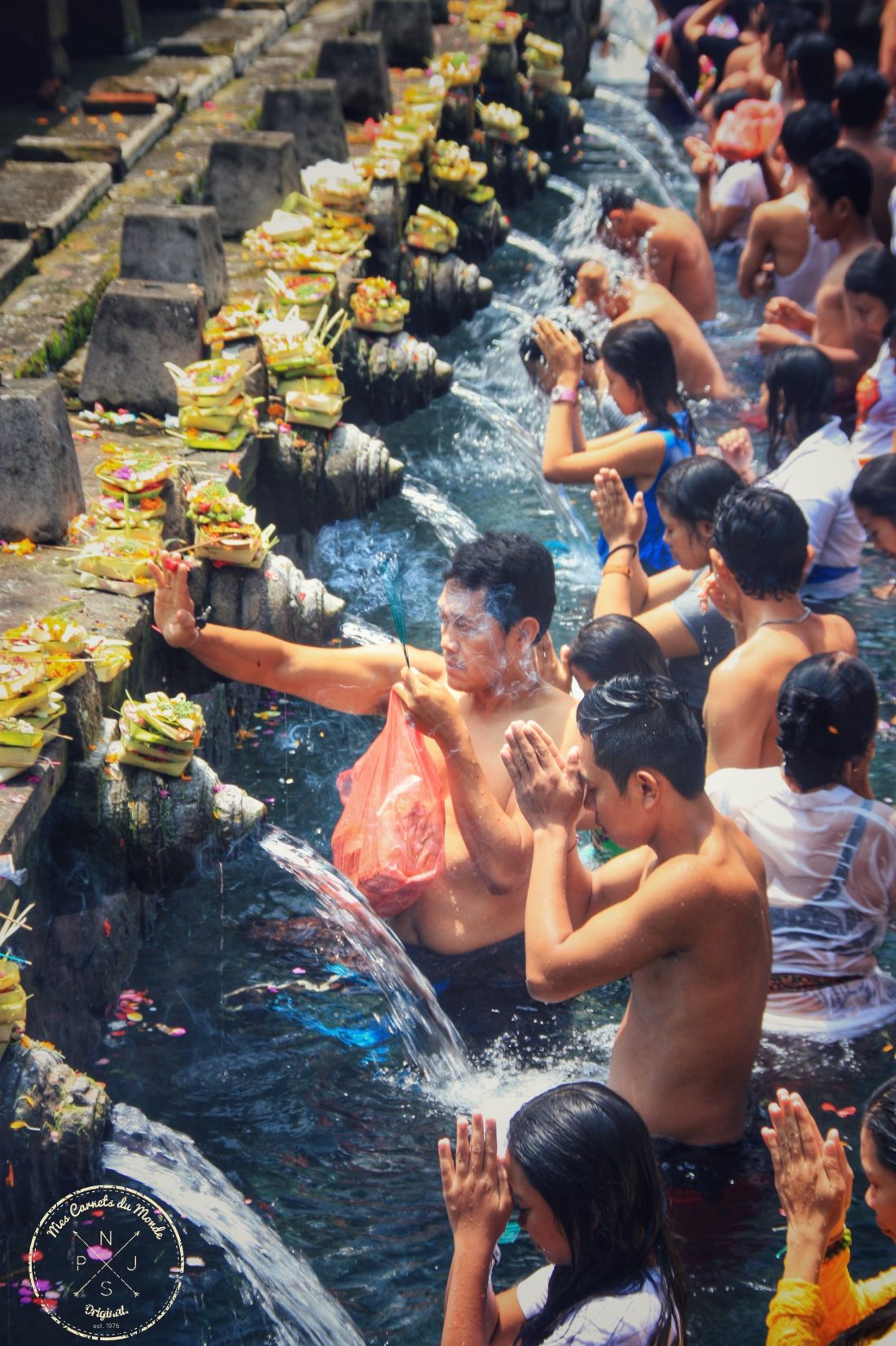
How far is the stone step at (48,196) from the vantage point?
6.95 m

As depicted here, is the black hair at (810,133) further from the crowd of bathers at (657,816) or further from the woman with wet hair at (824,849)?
the woman with wet hair at (824,849)

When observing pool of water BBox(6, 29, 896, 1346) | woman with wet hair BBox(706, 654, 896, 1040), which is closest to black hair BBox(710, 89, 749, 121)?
pool of water BBox(6, 29, 896, 1346)

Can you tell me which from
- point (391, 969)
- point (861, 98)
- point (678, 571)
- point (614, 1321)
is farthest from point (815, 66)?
point (614, 1321)

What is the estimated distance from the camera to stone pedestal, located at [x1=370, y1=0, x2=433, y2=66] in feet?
34.9

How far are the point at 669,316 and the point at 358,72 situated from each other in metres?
3.52

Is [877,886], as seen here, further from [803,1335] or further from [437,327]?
[437,327]

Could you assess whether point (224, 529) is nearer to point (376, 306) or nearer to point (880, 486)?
point (880, 486)

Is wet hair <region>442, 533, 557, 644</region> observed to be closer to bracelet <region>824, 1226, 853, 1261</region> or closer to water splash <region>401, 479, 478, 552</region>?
bracelet <region>824, 1226, 853, 1261</region>

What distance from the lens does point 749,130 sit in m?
9.52

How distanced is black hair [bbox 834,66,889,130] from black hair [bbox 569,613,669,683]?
531 centimetres

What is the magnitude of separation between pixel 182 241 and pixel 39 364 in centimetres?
78

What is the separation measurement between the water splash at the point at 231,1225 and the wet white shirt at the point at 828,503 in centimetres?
306

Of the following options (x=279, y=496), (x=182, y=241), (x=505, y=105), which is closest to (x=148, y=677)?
(x=279, y=496)

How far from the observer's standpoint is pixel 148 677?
461 centimetres
